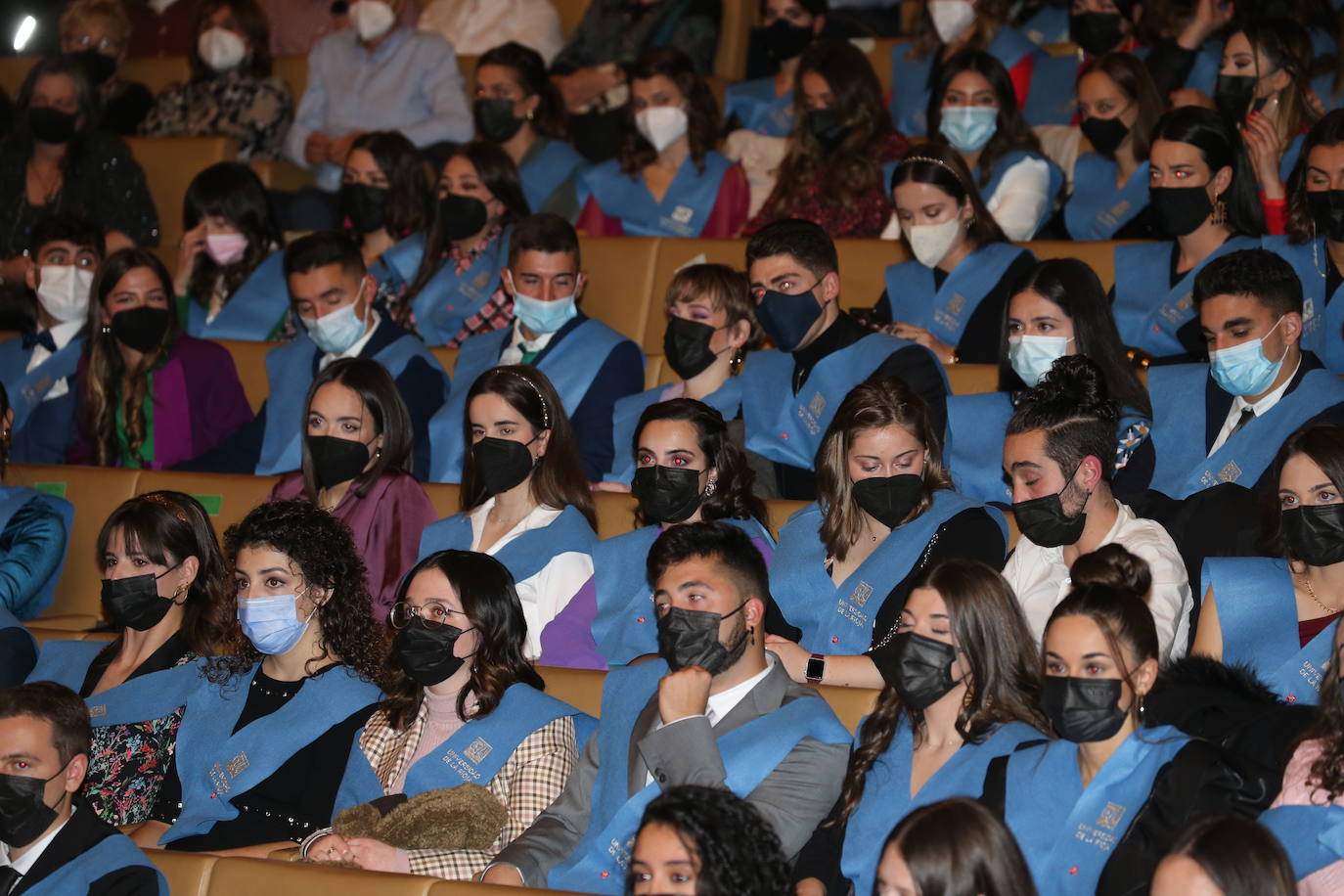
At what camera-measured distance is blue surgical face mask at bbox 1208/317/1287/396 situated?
3965 mm

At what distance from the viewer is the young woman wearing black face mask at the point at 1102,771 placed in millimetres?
2748

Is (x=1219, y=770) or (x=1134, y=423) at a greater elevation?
(x=1134, y=423)

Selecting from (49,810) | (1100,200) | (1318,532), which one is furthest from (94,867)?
(1100,200)

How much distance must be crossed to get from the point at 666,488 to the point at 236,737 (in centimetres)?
109

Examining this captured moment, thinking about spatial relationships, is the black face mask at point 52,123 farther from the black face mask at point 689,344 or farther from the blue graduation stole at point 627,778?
the blue graduation stole at point 627,778

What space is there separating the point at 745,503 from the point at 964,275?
1.33 m

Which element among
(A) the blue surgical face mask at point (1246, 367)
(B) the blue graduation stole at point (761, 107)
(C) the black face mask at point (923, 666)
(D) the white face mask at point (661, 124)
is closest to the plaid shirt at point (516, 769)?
(C) the black face mask at point (923, 666)

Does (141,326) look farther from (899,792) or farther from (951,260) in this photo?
(899,792)

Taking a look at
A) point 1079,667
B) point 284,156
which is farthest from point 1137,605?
point 284,156

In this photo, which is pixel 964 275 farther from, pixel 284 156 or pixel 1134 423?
pixel 284 156

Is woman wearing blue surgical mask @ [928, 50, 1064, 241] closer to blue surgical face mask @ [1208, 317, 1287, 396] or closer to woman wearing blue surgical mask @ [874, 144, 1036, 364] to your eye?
woman wearing blue surgical mask @ [874, 144, 1036, 364]

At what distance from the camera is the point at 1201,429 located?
13.7 ft

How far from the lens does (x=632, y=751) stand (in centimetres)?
325

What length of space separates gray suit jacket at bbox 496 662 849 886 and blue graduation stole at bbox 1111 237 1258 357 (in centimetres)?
196
